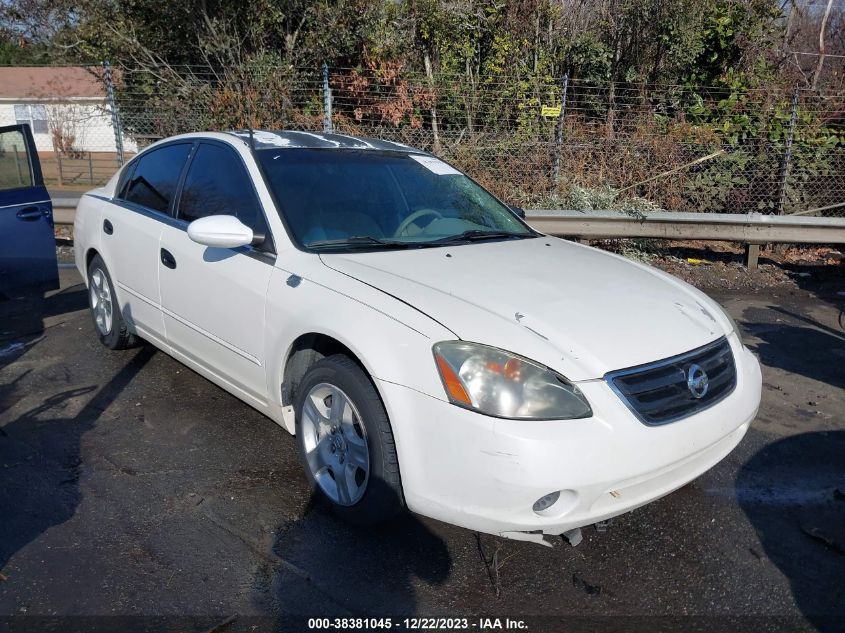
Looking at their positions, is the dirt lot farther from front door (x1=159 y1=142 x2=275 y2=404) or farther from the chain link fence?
the chain link fence

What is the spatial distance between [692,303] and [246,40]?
34.0 ft

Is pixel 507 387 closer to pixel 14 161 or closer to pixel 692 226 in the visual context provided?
pixel 14 161

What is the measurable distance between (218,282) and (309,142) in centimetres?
108

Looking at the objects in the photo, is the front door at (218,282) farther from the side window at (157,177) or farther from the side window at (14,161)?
the side window at (14,161)

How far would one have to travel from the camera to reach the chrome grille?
2635mm

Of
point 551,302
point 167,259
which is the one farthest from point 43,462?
point 551,302

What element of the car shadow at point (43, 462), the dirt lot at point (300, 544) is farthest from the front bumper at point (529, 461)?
the car shadow at point (43, 462)

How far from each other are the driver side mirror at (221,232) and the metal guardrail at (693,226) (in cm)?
495

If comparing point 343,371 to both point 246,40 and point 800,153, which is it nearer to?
point 800,153

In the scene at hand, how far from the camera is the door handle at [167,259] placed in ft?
13.5

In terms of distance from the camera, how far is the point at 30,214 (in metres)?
5.34

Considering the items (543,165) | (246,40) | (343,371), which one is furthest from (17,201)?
(246,40)

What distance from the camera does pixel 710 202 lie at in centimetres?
995

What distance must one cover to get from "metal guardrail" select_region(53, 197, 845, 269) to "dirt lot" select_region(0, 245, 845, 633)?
3.77 metres
